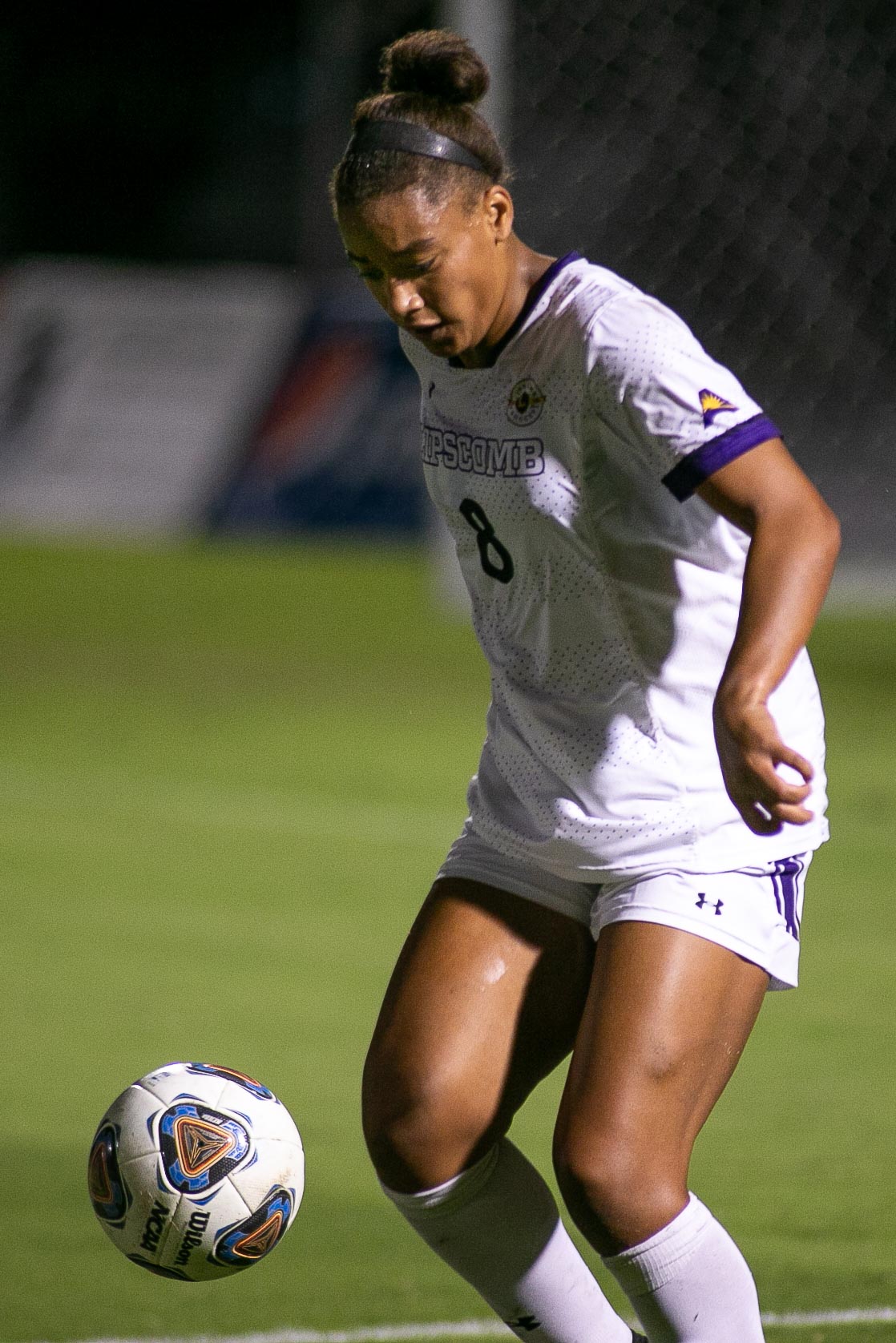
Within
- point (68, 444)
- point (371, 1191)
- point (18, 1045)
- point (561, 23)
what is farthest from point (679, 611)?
point (68, 444)

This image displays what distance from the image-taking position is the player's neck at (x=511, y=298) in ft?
9.59

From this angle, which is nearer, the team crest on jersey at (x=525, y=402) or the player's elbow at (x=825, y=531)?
the player's elbow at (x=825, y=531)

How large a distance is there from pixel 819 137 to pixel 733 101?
0.52 m

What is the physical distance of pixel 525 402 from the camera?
2.89 metres

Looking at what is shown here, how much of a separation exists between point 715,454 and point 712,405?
0.07m

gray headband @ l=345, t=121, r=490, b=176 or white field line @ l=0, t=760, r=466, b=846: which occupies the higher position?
gray headband @ l=345, t=121, r=490, b=176

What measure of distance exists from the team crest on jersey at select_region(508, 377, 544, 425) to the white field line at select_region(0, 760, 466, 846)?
190 inches

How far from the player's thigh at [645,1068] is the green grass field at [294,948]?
92cm

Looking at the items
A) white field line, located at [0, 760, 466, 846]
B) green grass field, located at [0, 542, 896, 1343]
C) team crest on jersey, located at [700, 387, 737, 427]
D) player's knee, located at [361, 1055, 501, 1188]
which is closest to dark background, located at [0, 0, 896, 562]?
green grass field, located at [0, 542, 896, 1343]

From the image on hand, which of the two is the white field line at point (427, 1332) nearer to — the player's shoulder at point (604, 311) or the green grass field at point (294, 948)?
the green grass field at point (294, 948)

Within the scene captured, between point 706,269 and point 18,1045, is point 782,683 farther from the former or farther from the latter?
point 706,269

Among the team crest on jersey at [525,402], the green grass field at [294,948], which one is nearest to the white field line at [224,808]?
the green grass field at [294,948]

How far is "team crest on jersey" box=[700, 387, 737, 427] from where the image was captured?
104 inches

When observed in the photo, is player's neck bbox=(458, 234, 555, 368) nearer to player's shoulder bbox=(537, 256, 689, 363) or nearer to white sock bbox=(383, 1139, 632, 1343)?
player's shoulder bbox=(537, 256, 689, 363)
